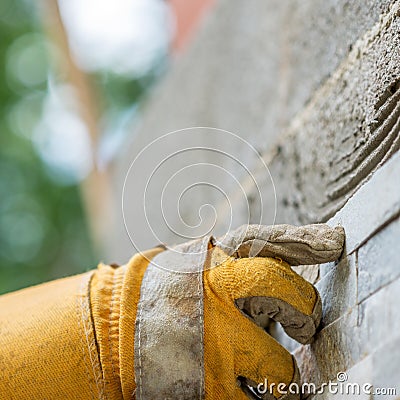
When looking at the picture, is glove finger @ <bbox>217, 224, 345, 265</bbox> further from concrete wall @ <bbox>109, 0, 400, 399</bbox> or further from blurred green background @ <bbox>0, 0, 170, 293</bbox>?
blurred green background @ <bbox>0, 0, 170, 293</bbox>

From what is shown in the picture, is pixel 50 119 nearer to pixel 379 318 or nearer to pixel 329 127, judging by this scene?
pixel 329 127

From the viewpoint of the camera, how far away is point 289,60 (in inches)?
45.9

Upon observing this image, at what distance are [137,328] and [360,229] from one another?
9.1 inches

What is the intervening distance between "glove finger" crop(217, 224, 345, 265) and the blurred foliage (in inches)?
123

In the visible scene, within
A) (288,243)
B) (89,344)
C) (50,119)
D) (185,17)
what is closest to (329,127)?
(288,243)

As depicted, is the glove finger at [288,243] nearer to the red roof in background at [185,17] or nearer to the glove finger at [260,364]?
the glove finger at [260,364]

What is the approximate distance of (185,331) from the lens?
2.25 ft

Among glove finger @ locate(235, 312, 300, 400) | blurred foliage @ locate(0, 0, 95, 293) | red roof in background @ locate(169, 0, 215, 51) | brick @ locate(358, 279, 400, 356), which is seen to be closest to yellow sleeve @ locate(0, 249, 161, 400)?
glove finger @ locate(235, 312, 300, 400)

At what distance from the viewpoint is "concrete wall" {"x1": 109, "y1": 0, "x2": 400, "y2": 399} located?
638 mm

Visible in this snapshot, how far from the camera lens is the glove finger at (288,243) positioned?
696 mm

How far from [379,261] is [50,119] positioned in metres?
3.38

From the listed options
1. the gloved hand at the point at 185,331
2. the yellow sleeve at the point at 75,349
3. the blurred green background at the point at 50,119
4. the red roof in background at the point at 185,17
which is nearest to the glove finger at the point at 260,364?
the gloved hand at the point at 185,331

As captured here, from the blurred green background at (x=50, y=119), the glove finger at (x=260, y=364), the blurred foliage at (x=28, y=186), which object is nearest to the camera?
the glove finger at (x=260, y=364)

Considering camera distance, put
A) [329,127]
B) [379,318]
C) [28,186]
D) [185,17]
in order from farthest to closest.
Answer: [28,186] < [185,17] < [329,127] < [379,318]
